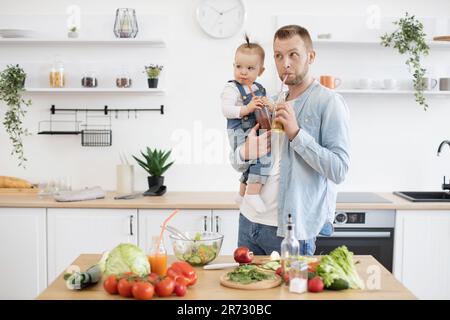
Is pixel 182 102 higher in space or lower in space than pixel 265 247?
higher

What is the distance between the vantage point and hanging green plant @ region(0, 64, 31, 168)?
160 inches

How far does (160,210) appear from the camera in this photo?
3.74m

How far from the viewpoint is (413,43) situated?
414 cm

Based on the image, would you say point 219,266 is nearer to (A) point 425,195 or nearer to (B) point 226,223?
(B) point 226,223

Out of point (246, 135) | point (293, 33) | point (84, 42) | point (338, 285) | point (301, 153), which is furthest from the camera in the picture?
point (84, 42)

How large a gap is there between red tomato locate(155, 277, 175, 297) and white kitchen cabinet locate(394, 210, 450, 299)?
2310 mm

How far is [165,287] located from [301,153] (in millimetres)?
774

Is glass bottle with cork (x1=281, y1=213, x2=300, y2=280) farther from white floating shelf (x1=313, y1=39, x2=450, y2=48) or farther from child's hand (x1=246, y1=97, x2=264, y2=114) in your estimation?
white floating shelf (x1=313, y1=39, x2=450, y2=48)

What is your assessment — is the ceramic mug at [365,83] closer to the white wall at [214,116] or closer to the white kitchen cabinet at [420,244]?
the white wall at [214,116]

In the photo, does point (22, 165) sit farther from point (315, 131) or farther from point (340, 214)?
point (315, 131)

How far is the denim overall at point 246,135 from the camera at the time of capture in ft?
8.54

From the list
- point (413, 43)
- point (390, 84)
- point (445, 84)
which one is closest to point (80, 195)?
point (390, 84)

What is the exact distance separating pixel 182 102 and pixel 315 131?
2.09 m
